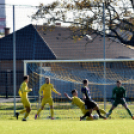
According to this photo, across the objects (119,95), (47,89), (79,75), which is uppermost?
(79,75)

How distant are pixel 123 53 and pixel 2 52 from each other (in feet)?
15.2

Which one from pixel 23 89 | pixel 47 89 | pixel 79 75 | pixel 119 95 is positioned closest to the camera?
pixel 23 89

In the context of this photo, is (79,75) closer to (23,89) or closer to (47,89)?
(47,89)

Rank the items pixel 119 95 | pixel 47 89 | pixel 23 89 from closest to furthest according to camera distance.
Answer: pixel 23 89, pixel 47 89, pixel 119 95

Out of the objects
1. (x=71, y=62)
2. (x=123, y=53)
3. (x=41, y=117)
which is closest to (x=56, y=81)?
(x=71, y=62)

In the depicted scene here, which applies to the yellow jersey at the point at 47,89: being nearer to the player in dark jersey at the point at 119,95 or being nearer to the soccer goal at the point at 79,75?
the soccer goal at the point at 79,75

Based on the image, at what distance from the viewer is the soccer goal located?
13.8 metres

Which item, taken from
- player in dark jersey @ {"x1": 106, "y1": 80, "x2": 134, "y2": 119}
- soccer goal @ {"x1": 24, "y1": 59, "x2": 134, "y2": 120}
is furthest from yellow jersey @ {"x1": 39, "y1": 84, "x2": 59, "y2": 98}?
player in dark jersey @ {"x1": 106, "y1": 80, "x2": 134, "y2": 119}

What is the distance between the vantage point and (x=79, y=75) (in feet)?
47.4

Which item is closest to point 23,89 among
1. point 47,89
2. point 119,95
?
point 47,89

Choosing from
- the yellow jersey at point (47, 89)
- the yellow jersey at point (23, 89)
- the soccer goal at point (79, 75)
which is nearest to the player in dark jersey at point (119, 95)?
the soccer goal at point (79, 75)

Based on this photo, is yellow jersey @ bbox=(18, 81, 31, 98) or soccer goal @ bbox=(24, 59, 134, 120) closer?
yellow jersey @ bbox=(18, 81, 31, 98)

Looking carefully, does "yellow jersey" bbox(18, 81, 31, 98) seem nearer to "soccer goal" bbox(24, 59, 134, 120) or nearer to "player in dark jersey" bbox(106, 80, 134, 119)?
"soccer goal" bbox(24, 59, 134, 120)

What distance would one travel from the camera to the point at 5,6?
45.0 feet
